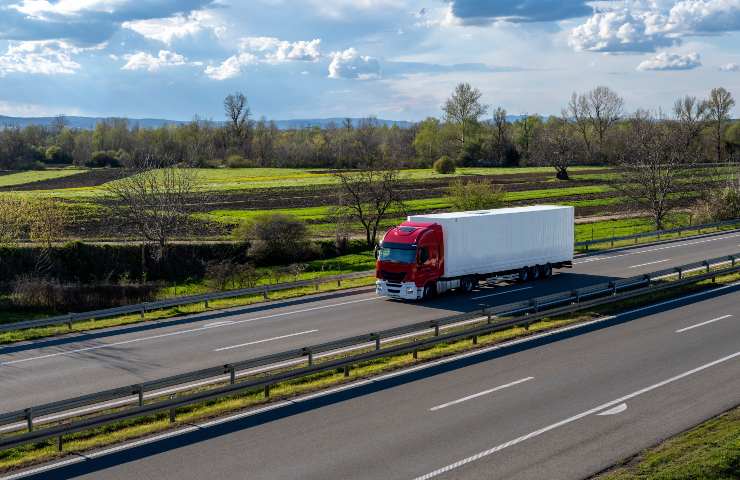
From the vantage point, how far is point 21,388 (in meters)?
18.4

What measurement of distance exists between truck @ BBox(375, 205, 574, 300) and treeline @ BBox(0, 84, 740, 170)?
75.0 metres

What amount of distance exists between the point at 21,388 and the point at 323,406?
25.8 feet

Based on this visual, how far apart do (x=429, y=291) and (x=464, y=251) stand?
215cm

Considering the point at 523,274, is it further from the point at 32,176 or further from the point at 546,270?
the point at 32,176

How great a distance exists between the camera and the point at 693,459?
12.6m

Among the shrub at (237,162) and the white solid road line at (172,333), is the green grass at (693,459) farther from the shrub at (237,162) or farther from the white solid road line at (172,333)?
the shrub at (237,162)

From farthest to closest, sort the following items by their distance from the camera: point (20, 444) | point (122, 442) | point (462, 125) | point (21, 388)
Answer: point (462, 125), point (21, 388), point (122, 442), point (20, 444)

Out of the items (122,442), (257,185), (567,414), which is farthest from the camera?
(257,185)

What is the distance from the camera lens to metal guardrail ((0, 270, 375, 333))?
24.3 metres

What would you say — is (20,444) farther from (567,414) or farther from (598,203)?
(598,203)

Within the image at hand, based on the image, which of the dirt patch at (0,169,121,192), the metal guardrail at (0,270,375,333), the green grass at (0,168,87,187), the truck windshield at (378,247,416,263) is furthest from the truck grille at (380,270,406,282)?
the green grass at (0,168,87,187)

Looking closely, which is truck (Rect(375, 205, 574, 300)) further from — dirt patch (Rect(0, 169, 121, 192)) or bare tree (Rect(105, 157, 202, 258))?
dirt patch (Rect(0, 169, 121, 192))

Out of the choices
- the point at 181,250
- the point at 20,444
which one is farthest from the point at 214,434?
the point at 181,250

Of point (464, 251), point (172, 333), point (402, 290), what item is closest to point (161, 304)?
point (172, 333)
